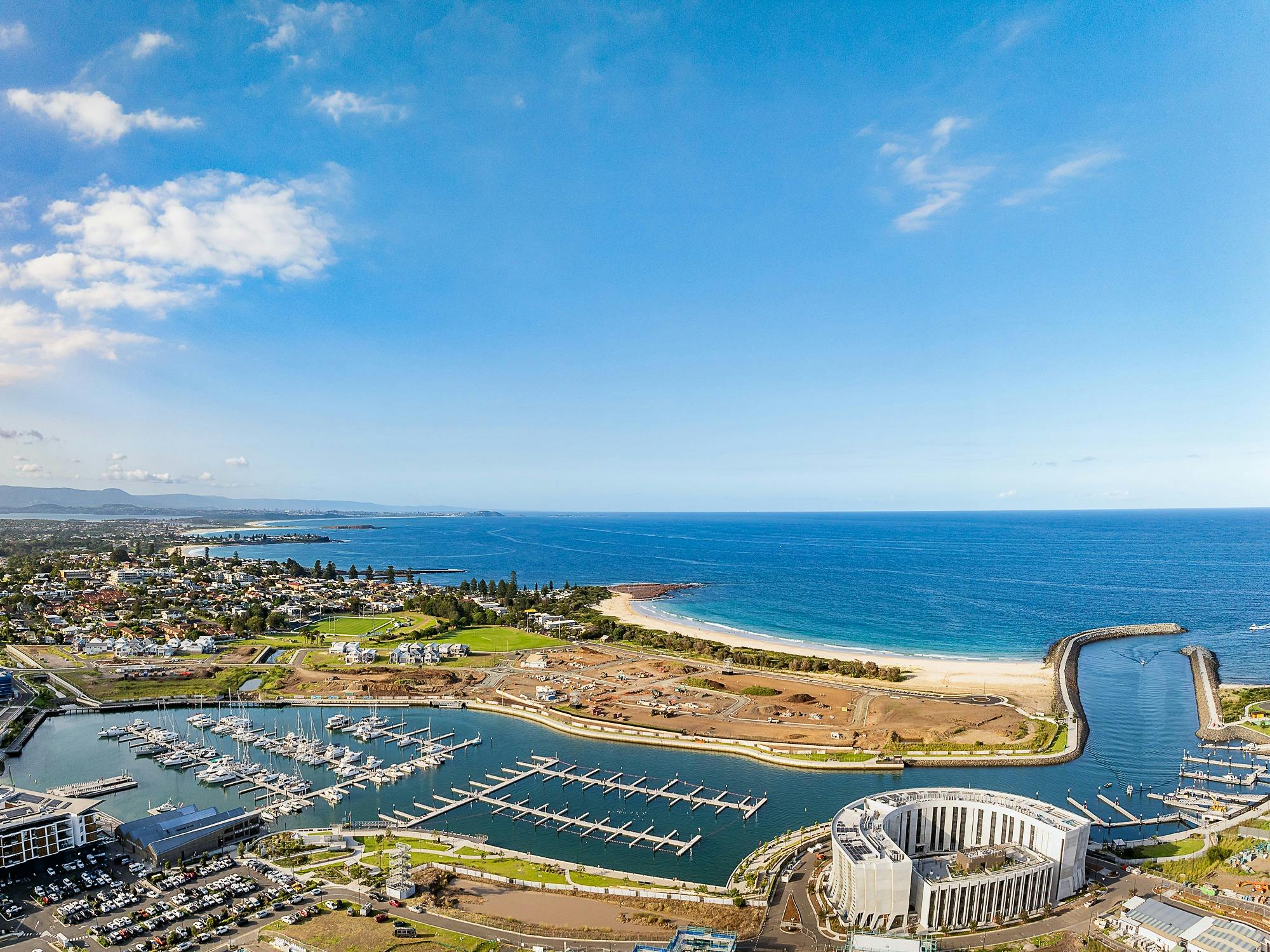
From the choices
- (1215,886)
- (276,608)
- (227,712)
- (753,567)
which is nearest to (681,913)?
(1215,886)

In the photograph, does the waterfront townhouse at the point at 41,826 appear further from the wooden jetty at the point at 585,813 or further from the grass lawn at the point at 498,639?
the grass lawn at the point at 498,639

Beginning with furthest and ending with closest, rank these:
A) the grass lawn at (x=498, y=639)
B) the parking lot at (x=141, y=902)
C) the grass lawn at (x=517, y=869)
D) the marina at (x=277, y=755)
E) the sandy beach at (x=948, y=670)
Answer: the grass lawn at (x=498, y=639) → the sandy beach at (x=948, y=670) → the marina at (x=277, y=755) → the grass lawn at (x=517, y=869) → the parking lot at (x=141, y=902)

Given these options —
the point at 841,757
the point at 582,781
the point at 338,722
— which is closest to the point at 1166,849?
the point at 841,757

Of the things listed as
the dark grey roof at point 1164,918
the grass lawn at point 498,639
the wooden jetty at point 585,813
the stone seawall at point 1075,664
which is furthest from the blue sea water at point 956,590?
the dark grey roof at point 1164,918

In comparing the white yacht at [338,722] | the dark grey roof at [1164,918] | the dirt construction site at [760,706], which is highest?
the dark grey roof at [1164,918]

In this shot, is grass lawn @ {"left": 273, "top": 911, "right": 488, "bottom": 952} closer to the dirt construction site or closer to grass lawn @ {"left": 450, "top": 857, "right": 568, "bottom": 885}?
grass lawn @ {"left": 450, "top": 857, "right": 568, "bottom": 885}

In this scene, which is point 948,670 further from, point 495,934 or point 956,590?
Result: point 956,590

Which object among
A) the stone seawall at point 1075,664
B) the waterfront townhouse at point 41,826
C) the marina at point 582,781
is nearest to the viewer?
the waterfront townhouse at point 41,826

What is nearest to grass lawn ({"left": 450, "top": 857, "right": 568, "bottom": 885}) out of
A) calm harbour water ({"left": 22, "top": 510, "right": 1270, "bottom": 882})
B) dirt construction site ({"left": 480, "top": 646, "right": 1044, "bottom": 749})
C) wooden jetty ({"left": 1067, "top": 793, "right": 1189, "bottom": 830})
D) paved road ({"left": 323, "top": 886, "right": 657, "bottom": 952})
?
calm harbour water ({"left": 22, "top": 510, "right": 1270, "bottom": 882})
